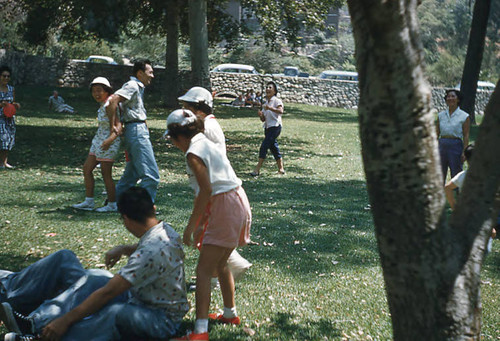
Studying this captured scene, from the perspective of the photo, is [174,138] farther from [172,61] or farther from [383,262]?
[172,61]

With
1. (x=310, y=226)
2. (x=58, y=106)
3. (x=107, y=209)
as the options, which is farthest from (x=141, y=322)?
(x=58, y=106)

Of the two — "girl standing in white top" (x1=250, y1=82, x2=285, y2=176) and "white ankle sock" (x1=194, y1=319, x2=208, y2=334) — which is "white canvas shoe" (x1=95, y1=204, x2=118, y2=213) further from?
"girl standing in white top" (x1=250, y1=82, x2=285, y2=176)

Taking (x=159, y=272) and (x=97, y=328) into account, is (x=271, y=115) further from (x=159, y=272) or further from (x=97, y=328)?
(x=97, y=328)

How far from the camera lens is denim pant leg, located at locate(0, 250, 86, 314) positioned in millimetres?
3992

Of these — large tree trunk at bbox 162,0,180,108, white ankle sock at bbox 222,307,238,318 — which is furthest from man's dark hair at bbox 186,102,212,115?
large tree trunk at bbox 162,0,180,108

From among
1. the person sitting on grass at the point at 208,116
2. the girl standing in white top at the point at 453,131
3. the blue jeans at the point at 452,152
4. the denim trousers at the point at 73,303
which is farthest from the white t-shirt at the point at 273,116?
the denim trousers at the point at 73,303

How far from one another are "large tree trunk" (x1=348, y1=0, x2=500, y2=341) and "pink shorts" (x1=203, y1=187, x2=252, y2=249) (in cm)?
146

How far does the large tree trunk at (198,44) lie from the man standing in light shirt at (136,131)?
9.29m

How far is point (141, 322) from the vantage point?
3602 mm

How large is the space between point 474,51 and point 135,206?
21815 mm

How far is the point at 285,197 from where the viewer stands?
9.89m

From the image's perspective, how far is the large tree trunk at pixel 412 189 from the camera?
251 centimetres

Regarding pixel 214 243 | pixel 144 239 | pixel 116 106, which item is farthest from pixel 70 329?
pixel 116 106

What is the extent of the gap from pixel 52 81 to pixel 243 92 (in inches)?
426
